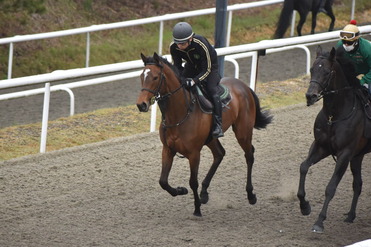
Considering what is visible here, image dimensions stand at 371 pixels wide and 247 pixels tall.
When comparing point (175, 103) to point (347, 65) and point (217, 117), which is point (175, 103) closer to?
point (217, 117)

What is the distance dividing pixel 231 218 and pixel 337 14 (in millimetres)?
11228

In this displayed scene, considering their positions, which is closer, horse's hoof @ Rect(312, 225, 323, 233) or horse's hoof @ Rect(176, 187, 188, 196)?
horse's hoof @ Rect(312, 225, 323, 233)

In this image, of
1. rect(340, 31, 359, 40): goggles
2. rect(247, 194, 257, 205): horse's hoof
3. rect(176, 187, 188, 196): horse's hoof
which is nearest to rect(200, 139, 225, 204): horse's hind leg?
rect(176, 187, 188, 196): horse's hoof

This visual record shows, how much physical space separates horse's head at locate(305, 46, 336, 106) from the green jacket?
1.37 feet

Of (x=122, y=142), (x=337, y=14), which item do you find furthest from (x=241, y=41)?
(x=122, y=142)

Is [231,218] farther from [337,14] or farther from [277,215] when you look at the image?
[337,14]

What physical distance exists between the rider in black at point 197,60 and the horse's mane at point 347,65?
3.96 feet

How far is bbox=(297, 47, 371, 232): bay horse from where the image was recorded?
8.44m

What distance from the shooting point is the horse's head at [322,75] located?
27.3ft

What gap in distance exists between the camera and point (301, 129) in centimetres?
1206

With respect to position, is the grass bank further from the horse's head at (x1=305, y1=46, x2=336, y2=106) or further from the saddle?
the horse's head at (x1=305, y1=46, x2=336, y2=106)

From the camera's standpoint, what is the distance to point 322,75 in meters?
8.39

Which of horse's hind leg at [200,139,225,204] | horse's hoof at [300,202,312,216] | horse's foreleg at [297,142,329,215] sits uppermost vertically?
horse's hind leg at [200,139,225,204]

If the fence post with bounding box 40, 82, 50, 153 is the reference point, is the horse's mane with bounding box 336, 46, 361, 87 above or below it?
below
